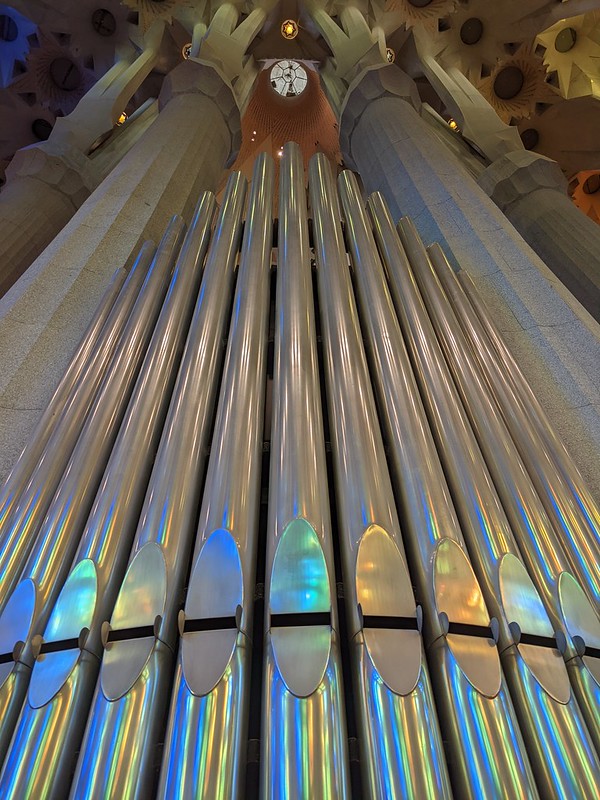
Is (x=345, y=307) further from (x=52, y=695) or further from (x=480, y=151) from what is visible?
(x=480, y=151)

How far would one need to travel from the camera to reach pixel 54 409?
2.52 meters

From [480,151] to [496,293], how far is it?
4.89m

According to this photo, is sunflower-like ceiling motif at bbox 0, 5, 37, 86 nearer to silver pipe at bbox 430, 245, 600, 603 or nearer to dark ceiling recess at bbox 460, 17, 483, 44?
dark ceiling recess at bbox 460, 17, 483, 44

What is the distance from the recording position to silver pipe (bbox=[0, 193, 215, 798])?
1.37 meters

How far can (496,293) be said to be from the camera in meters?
3.53

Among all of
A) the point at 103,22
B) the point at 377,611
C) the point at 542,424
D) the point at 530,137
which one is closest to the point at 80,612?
the point at 377,611

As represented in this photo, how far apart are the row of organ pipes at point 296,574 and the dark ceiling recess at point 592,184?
48.4ft

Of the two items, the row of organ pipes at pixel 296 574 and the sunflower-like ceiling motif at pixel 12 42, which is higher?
the sunflower-like ceiling motif at pixel 12 42

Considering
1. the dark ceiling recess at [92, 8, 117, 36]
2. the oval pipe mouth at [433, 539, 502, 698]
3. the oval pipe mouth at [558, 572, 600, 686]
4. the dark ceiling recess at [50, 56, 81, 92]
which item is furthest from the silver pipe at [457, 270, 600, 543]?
the dark ceiling recess at [50, 56, 81, 92]

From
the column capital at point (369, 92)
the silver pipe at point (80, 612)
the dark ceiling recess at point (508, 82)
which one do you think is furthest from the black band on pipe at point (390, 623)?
the dark ceiling recess at point (508, 82)

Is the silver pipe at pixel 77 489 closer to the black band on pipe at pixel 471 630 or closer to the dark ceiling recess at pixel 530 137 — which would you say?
the black band on pipe at pixel 471 630

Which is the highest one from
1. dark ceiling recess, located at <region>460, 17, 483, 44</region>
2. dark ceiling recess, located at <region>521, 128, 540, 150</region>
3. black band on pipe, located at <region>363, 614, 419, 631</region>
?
dark ceiling recess, located at <region>521, 128, 540, 150</region>

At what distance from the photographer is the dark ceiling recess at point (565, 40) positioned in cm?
1244

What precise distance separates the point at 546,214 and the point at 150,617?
667 cm
